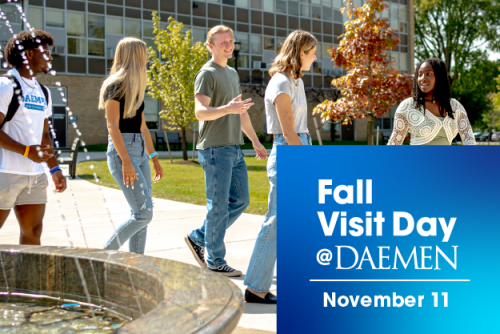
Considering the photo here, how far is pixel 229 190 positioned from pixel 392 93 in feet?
39.0

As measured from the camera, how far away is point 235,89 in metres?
5.05

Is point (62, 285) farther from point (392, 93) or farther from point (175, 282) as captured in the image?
point (392, 93)

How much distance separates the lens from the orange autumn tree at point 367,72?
51.8 ft

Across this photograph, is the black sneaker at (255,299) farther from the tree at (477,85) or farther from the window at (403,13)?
the window at (403,13)

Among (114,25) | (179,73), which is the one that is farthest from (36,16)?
(179,73)

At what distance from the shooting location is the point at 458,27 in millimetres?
49844

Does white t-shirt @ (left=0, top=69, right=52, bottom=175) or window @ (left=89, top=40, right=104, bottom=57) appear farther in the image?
window @ (left=89, top=40, right=104, bottom=57)

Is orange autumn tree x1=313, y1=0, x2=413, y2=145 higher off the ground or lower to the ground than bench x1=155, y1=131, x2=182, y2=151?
higher

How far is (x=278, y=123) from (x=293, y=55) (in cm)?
52

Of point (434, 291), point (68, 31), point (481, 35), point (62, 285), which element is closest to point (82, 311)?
point (62, 285)

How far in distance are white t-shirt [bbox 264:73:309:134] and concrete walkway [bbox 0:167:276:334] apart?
50.2 inches

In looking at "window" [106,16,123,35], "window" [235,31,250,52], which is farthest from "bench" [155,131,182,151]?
"window" [235,31,250,52]

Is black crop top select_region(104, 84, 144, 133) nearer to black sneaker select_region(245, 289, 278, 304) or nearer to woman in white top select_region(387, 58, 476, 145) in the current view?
black sneaker select_region(245, 289, 278, 304)

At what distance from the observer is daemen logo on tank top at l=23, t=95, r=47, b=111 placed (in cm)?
396
